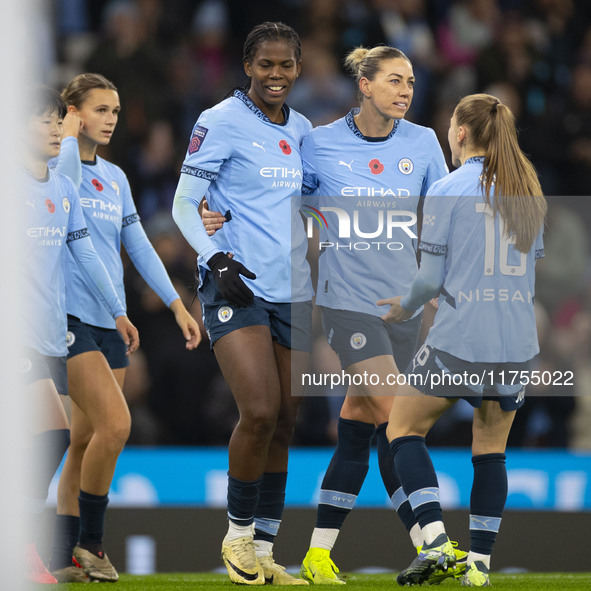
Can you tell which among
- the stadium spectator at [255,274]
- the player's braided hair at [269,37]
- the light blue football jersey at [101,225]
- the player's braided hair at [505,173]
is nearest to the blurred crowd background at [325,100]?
the light blue football jersey at [101,225]

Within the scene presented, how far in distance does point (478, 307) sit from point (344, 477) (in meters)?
0.93

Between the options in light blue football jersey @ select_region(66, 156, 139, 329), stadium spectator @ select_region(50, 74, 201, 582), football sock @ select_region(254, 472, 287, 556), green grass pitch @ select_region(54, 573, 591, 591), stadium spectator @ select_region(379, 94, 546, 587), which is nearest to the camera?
stadium spectator @ select_region(379, 94, 546, 587)

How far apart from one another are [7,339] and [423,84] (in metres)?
7.20

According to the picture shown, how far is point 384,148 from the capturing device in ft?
13.4

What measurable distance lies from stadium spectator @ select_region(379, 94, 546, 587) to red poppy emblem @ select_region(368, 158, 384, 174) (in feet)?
1.93

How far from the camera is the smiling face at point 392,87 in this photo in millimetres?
3982

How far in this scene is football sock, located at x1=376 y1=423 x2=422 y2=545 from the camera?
12.7ft

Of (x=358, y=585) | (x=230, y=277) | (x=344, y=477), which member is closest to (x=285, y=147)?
(x=230, y=277)

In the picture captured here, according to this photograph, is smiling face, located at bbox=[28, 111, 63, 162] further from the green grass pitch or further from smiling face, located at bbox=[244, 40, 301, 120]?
the green grass pitch

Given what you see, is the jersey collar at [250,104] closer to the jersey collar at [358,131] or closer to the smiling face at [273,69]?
the smiling face at [273,69]

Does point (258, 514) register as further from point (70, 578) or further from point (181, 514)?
point (181, 514)

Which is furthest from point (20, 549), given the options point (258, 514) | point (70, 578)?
point (70, 578)

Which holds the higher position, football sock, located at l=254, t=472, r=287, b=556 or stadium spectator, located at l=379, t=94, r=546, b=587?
stadium spectator, located at l=379, t=94, r=546, b=587

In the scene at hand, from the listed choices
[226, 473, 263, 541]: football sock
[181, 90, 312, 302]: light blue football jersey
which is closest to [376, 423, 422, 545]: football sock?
[226, 473, 263, 541]: football sock
